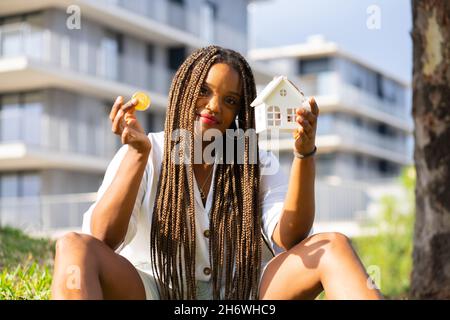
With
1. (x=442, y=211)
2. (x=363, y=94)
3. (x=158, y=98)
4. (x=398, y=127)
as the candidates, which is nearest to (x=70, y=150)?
(x=158, y=98)

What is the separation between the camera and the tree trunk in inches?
256

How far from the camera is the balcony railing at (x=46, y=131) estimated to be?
84.0 ft

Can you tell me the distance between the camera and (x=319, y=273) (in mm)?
3229

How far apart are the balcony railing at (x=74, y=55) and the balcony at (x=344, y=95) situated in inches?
695

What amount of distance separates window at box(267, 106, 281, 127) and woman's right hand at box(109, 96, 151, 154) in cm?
51

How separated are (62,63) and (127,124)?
23879 mm

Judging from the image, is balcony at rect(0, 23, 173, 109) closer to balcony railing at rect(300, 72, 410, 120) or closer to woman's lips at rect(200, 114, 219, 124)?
balcony railing at rect(300, 72, 410, 120)

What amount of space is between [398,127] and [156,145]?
5194cm

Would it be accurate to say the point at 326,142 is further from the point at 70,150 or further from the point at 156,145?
the point at 156,145

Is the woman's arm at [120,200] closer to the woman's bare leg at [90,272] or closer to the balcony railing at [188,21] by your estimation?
the woman's bare leg at [90,272]

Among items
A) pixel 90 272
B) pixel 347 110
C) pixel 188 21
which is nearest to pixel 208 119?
pixel 90 272

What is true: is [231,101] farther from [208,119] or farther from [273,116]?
[273,116]

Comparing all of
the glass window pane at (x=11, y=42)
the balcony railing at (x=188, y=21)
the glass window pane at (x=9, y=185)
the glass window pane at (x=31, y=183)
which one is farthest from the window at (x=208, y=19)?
the glass window pane at (x=9, y=185)

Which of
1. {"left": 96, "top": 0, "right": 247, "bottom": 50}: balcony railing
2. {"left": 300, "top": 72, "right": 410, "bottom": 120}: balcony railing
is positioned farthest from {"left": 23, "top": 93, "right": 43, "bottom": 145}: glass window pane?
{"left": 300, "top": 72, "right": 410, "bottom": 120}: balcony railing
